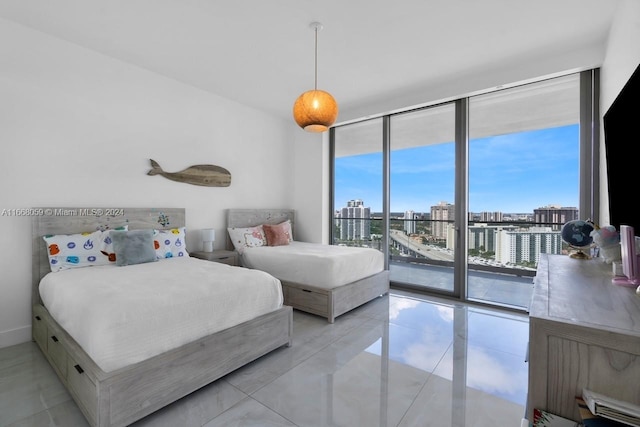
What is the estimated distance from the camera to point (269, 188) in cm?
483

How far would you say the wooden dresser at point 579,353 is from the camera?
82cm

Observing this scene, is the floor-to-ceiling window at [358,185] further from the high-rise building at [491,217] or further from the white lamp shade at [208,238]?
the white lamp shade at [208,238]

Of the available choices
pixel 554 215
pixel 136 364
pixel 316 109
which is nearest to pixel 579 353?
pixel 136 364

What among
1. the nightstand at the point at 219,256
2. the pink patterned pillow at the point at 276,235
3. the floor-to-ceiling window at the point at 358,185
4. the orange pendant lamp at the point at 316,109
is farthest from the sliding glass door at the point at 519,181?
the nightstand at the point at 219,256

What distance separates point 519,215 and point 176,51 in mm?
4133

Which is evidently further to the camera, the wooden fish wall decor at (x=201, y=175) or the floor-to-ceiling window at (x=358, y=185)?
the floor-to-ceiling window at (x=358, y=185)

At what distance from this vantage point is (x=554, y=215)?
324cm

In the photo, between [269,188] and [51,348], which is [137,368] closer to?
[51,348]

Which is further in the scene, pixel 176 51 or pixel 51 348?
pixel 176 51

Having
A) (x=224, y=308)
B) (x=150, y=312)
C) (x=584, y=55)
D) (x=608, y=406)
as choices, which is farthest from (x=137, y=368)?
(x=584, y=55)

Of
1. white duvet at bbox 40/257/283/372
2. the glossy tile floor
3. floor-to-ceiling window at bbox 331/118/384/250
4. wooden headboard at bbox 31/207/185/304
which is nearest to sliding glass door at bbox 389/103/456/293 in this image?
floor-to-ceiling window at bbox 331/118/384/250

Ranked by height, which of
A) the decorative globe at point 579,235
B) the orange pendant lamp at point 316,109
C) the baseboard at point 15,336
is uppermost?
the orange pendant lamp at point 316,109

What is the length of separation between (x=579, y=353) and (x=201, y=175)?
388cm

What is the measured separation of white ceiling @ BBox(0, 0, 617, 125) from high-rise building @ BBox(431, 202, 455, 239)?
1582mm
